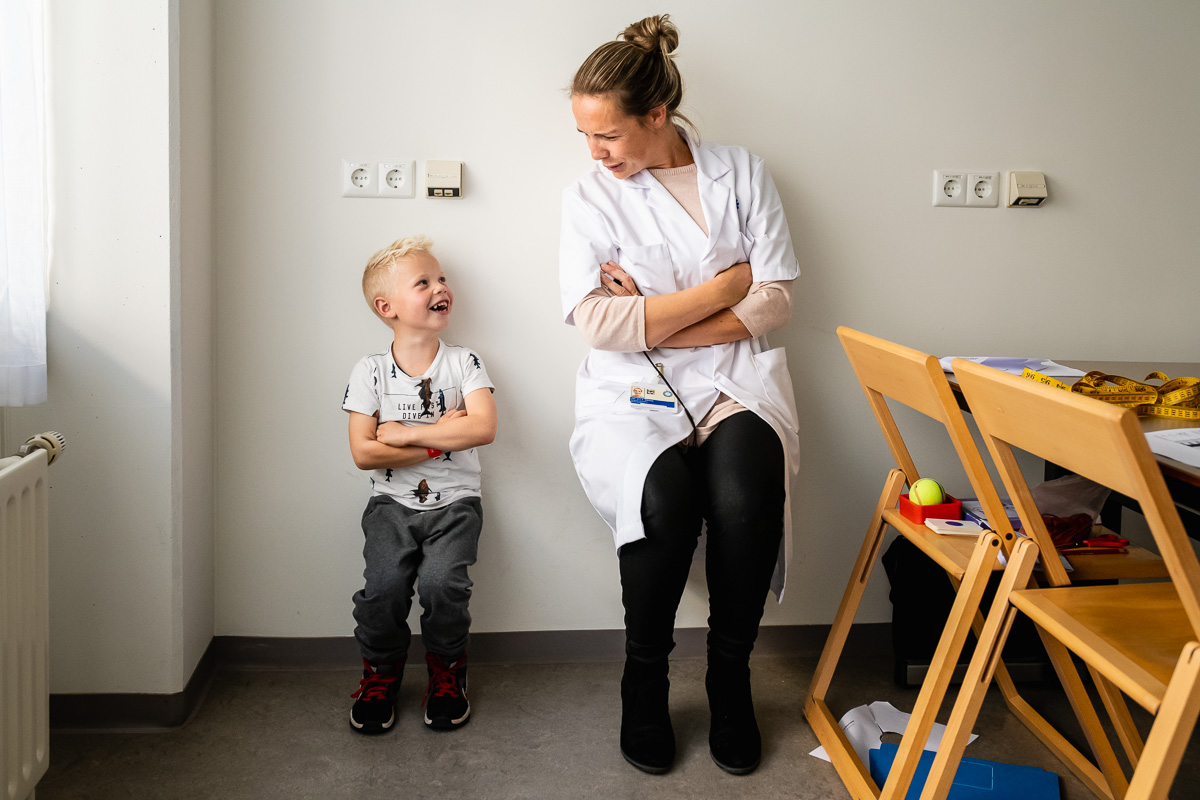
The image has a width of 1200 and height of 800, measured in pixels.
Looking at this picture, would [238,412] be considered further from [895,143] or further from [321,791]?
[895,143]

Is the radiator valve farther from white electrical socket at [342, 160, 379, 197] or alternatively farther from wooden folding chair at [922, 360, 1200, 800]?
wooden folding chair at [922, 360, 1200, 800]

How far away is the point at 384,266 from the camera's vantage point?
167 cm

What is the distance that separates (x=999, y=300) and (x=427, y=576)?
1.46 m

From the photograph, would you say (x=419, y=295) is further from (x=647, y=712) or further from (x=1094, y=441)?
(x=1094, y=441)

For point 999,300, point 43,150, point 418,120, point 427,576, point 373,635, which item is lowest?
point 373,635

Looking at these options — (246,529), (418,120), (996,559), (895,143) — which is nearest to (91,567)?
(246,529)

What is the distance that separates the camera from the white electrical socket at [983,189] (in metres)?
1.88

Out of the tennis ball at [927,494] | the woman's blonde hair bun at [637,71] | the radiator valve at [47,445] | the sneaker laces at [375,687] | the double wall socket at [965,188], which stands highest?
the woman's blonde hair bun at [637,71]

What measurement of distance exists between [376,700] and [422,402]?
604 millimetres

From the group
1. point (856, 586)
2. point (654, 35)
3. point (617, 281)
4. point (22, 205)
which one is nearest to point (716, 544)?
point (856, 586)

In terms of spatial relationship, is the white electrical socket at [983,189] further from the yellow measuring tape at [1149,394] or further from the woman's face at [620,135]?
the woman's face at [620,135]

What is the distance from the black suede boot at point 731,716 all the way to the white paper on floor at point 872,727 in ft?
0.45

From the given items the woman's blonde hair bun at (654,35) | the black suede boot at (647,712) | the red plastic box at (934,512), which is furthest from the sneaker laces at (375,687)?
the woman's blonde hair bun at (654,35)

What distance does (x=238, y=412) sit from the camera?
70.2 inches
